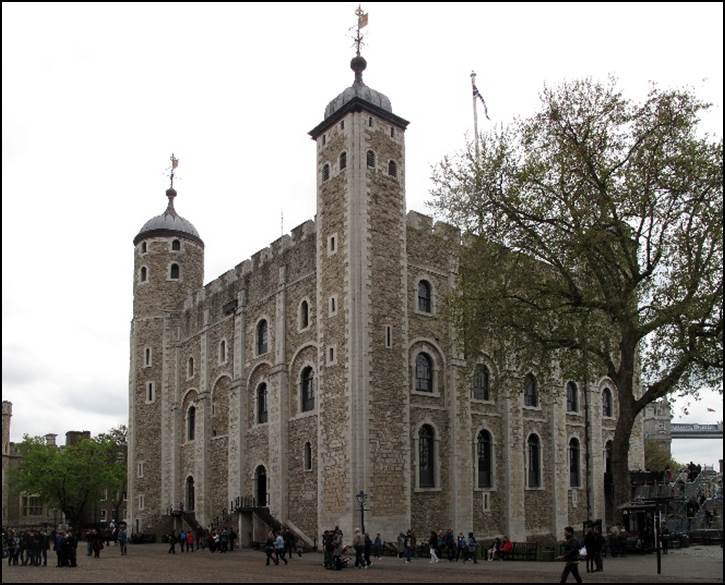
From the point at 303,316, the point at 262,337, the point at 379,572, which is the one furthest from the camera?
the point at 262,337

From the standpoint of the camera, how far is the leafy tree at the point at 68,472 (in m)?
62.1

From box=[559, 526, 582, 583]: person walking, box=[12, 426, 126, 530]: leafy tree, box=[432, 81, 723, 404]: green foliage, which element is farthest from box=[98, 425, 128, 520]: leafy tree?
box=[559, 526, 582, 583]: person walking

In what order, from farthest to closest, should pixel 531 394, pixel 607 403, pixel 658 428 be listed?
pixel 658 428
pixel 607 403
pixel 531 394

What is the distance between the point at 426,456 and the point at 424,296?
6.62 m

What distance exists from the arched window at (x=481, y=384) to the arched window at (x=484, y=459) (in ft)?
5.08

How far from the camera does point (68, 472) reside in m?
62.2

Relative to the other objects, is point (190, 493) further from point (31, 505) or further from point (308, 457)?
point (31, 505)

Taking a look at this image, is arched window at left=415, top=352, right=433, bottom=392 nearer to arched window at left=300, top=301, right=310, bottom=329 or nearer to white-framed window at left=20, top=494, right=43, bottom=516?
arched window at left=300, top=301, right=310, bottom=329

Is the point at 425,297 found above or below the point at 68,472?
above

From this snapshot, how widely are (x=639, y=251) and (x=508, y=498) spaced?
14824 millimetres

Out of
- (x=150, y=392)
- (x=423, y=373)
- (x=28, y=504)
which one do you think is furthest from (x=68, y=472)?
(x=423, y=373)

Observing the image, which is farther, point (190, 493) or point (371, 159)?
point (190, 493)

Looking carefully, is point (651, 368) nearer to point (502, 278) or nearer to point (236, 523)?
point (502, 278)

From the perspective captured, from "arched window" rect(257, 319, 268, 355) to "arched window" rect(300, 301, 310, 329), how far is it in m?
3.85
